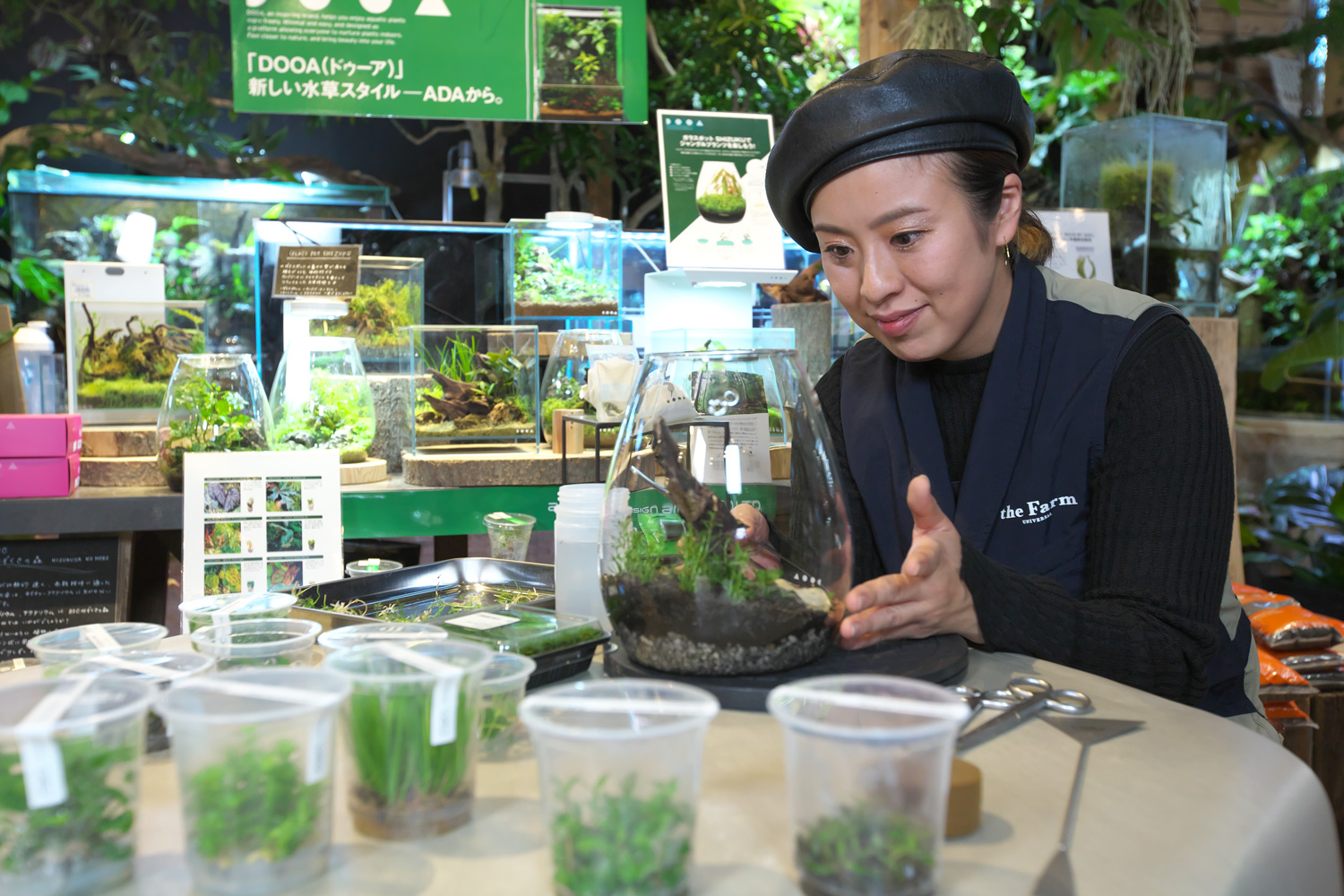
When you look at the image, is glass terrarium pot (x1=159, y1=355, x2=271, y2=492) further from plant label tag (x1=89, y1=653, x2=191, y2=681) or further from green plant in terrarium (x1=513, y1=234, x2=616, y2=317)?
plant label tag (x1=89, y1=653, x2=191, y2=681)

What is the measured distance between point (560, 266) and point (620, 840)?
110 inches

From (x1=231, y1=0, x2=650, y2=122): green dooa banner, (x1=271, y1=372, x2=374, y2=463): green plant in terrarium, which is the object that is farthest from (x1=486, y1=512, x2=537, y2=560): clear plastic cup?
(x1=231, y1=0, x2=650, y2=122): green dooa banner

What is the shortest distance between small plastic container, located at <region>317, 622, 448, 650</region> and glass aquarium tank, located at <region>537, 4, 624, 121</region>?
3.32 metres

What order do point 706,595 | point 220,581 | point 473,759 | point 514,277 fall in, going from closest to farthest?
point 473,759 < point 706,595 < point 220,581 < point 514,277

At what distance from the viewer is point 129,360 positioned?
2.96m

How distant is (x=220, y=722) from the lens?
63 centimetres

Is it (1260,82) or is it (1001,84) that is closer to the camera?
(1001,84)

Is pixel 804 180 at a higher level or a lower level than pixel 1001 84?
lower

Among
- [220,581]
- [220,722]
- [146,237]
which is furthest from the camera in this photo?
[146,237]

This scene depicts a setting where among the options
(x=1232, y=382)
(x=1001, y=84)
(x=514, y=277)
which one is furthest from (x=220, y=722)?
(x=1232, y=382)

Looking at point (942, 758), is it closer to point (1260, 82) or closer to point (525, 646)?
point (525, 646)

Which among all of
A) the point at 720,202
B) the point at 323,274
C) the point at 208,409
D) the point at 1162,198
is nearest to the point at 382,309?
the point at 323,274

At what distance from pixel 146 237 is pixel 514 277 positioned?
1.37m

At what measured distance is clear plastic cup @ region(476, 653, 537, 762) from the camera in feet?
2.83
